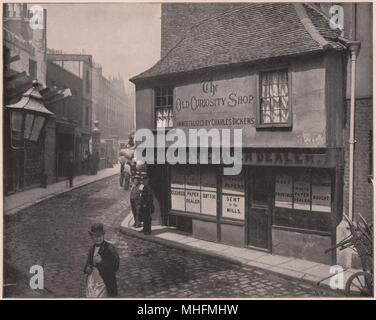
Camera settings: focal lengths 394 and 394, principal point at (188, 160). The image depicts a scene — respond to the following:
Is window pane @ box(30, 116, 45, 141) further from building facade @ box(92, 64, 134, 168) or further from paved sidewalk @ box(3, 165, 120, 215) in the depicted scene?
building facade @ box(92, 64, 134, 168)

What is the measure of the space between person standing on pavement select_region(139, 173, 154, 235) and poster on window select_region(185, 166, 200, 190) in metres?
1.25

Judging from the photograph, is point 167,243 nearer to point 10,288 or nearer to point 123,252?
point 123,252

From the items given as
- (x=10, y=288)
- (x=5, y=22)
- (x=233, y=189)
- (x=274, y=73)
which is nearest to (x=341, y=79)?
(x=274, y=73)

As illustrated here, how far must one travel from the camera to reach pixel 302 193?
9.98 metres

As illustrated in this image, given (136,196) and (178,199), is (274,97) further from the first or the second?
(136,196)

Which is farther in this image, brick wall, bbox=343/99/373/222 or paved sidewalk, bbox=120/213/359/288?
brick wall, bbox=343/99/373/222

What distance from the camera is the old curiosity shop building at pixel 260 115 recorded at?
934 centimetres

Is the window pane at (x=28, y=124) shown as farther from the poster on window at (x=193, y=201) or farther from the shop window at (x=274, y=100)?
the poster on window at (x=193, y=201)

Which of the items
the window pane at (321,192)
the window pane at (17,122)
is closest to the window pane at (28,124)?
the window pane at (17,122)

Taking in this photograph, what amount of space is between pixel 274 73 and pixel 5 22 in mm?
6427

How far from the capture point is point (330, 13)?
9.50m

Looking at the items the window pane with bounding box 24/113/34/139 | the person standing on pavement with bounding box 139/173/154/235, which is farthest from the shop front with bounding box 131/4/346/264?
the window pane with bounding box 24/113/34/139

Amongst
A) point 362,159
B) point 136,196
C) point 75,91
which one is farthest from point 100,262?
point 75,91

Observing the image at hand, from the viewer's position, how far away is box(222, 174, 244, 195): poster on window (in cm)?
1120
